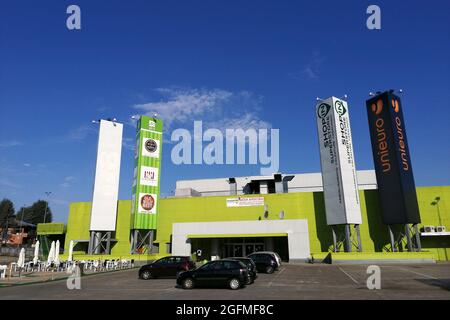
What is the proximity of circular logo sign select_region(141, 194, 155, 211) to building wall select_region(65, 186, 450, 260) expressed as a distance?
4.18m

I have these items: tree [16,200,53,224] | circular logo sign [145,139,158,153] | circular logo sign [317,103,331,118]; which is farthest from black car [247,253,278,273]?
tree [16,200,53,224]

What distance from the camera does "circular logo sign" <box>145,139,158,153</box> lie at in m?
45.0

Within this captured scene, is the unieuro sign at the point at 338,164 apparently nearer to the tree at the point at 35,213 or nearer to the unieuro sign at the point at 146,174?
the unieuro sign at the point at 146,174

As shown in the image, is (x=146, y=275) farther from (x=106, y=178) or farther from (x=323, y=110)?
(x=323, y=110)

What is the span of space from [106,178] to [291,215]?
24967 millimetres

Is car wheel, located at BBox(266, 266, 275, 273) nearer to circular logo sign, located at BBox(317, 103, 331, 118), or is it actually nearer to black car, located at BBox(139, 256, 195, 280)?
black car, located at BBox(139, 256, 195, 280)

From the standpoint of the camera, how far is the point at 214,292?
14875mm

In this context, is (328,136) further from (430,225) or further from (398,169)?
(430,225)

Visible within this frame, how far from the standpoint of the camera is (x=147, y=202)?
4409 cm

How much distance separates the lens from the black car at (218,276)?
1561 cm

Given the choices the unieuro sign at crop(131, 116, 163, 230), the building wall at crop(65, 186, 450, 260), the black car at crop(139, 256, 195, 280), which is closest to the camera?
the black car at crop(139, 256, 195, 280)

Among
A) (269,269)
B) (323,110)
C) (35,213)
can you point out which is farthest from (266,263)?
(35,213)
